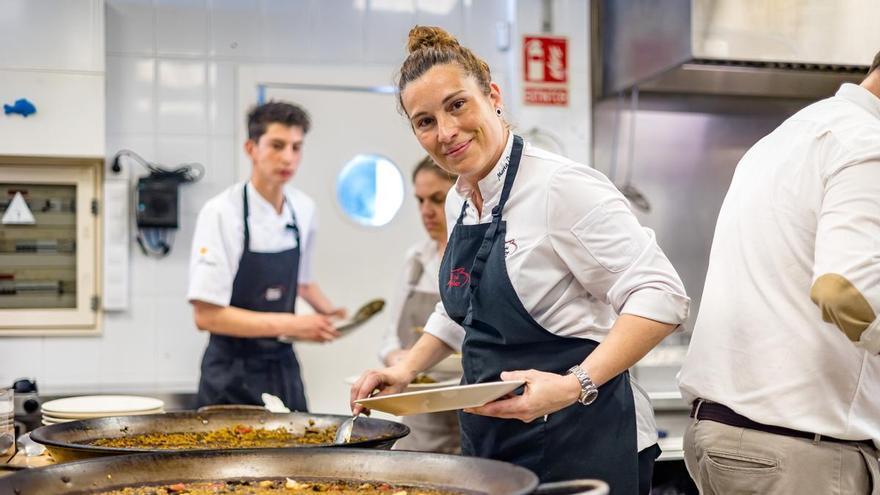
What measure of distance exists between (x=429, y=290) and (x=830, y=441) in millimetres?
1975

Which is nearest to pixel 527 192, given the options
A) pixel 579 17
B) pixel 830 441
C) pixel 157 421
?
pixel 830 441

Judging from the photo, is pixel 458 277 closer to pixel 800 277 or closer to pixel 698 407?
pixel 698 407

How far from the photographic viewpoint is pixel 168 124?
4570 mm

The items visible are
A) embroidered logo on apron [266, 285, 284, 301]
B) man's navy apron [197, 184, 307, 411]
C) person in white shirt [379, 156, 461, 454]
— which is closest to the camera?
person in white shirt [379, 156, 461, 454]

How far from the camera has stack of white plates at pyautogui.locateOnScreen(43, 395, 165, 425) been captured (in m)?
2.32

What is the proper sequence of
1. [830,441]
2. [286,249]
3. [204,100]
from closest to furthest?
[830,441], [286,249], [204,100]

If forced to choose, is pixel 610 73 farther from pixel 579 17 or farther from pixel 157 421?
pixel 157 421

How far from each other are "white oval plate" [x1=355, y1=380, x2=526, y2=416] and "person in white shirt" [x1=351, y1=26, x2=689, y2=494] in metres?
0.34

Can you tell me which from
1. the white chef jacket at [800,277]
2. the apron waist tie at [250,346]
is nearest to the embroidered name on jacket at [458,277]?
the white chef jacket at [800,277]

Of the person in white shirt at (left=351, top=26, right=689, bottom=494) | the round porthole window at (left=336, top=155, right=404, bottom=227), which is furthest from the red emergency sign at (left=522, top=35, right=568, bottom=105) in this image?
the person in white shirt at (left=351, top=26, right=689, bottom=494)

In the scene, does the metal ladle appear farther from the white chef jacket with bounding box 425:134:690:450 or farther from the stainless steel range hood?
the stainless steel range hood

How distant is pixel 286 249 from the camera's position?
399 centimetres

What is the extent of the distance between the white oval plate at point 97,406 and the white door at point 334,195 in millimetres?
2211

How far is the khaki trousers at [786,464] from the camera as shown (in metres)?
1.87
